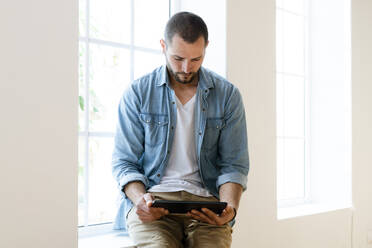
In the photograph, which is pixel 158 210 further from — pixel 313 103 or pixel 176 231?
pixel 313 103

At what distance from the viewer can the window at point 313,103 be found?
3695 millimetres

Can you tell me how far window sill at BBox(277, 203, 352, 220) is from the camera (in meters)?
3.18

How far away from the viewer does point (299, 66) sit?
12.8 feet

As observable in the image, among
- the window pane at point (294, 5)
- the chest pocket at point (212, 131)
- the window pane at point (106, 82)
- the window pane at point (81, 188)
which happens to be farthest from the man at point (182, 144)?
the window pane at point (294, 5)

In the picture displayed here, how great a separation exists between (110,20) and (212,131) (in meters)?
0.95

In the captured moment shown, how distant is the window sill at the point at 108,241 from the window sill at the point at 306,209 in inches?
49.4
